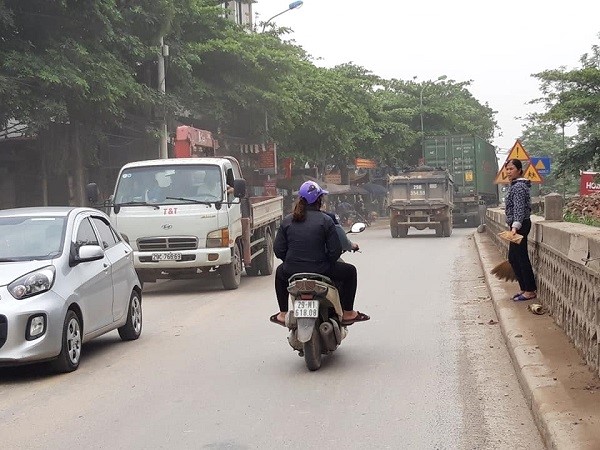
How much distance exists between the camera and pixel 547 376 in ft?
23.2

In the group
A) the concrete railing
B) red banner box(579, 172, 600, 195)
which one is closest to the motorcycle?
the concrete railing

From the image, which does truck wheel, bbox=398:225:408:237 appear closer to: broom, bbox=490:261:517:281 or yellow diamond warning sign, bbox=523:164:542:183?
yellow diamond warning sign, bbox=523:164:542:183

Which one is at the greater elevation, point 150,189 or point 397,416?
point 150,189

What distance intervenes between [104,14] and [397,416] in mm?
18162

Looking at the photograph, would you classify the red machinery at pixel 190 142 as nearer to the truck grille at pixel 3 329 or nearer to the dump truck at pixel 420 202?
the dump truck at pixel 420 202

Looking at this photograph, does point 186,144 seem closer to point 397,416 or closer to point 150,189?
point 150,189

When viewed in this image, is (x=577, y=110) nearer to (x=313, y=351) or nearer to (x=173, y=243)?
(x=173, y=243)

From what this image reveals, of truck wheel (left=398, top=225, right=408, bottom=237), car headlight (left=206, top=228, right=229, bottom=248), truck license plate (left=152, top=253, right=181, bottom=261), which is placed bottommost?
truck wheel (left=398, top=225, right=408, bottom=237)

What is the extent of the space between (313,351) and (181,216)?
7391 mm

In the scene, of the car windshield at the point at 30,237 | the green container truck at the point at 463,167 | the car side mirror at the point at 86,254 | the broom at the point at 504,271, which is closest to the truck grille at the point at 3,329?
the car windshield at the point at 30,237

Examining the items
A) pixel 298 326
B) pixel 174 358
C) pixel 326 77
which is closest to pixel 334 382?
pixel 298 326

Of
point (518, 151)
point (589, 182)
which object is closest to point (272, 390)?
point (518, 151)

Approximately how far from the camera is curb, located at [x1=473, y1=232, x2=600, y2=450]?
17.7 feet

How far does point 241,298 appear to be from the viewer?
1484 cm
